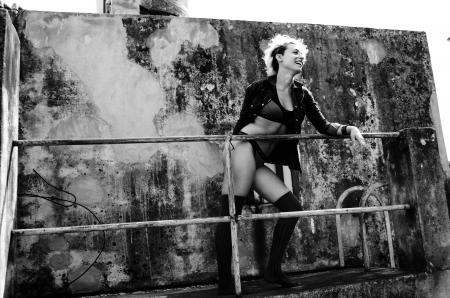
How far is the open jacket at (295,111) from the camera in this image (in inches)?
125

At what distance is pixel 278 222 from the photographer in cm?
303

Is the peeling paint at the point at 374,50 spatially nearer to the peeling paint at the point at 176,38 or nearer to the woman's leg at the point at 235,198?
the peeling paint at the point at 176,38

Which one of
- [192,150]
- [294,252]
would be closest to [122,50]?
[192,150]

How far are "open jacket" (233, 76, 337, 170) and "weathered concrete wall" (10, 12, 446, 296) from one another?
1102 millimetres

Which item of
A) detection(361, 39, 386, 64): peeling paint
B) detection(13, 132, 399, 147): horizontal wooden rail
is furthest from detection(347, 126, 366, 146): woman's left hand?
detection(361, 39, 386, 64): peeling paint

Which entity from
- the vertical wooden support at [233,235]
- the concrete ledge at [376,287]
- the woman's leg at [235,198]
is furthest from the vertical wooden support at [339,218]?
the vertical wooden support at [233,235]

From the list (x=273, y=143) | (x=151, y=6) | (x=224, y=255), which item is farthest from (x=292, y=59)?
(x=151, y=6)

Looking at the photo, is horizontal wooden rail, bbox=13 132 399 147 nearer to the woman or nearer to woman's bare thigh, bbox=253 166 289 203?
the woman

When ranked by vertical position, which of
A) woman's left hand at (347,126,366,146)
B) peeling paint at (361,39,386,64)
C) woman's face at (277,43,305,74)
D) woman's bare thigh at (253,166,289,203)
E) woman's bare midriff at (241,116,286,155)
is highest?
peeling paint at (361,39,386,64)

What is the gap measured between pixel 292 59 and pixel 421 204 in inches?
56.7

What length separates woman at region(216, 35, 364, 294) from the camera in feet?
9.74

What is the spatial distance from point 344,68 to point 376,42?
21.9 inches

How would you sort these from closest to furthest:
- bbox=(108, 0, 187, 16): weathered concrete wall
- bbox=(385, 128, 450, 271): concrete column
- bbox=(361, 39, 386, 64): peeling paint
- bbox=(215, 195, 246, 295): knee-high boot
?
bbox=(215, 195, 246, 295): knee-high boot → bbox=(385, 128, 450, 271): concrete column → bbox=(361, 39, 386, 64): peeling paint → bbox=(108, 0, 187, 16): weathered concrete wall

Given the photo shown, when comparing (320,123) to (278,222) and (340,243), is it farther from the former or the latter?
(340,243)
